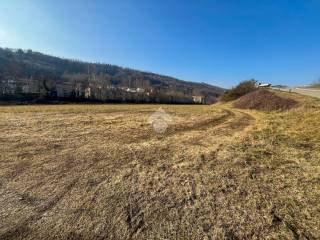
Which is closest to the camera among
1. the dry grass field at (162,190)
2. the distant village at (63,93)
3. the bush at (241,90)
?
the dry grass field at (162,190)

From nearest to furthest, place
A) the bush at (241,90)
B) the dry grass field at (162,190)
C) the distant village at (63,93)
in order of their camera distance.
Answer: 1. the dry grass field at (162,190)
2. the bush at (241,90)
3. the distant village at (63,93)

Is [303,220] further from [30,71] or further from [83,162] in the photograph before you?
[30,71]

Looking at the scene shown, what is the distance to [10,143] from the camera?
748 cm

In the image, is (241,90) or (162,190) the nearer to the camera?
(162,190)

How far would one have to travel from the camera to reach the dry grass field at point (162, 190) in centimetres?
301

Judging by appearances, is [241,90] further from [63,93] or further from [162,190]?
[63,93]

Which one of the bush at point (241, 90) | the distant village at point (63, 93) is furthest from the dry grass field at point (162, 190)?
the distant village at point (63, 93)

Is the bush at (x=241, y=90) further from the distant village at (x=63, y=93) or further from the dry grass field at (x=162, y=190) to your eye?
the distant village at (x=63, y=93)

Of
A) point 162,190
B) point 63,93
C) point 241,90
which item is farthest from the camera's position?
point 63,93

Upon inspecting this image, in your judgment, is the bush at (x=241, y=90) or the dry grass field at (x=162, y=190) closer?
the dry grass field at (x=162, y=190)

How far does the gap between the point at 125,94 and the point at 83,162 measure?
5742cm

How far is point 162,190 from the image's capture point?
13.4 feet

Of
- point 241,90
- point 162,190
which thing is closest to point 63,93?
point 241,90

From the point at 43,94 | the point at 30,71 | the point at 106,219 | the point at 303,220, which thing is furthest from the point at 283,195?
the point at 30,71
